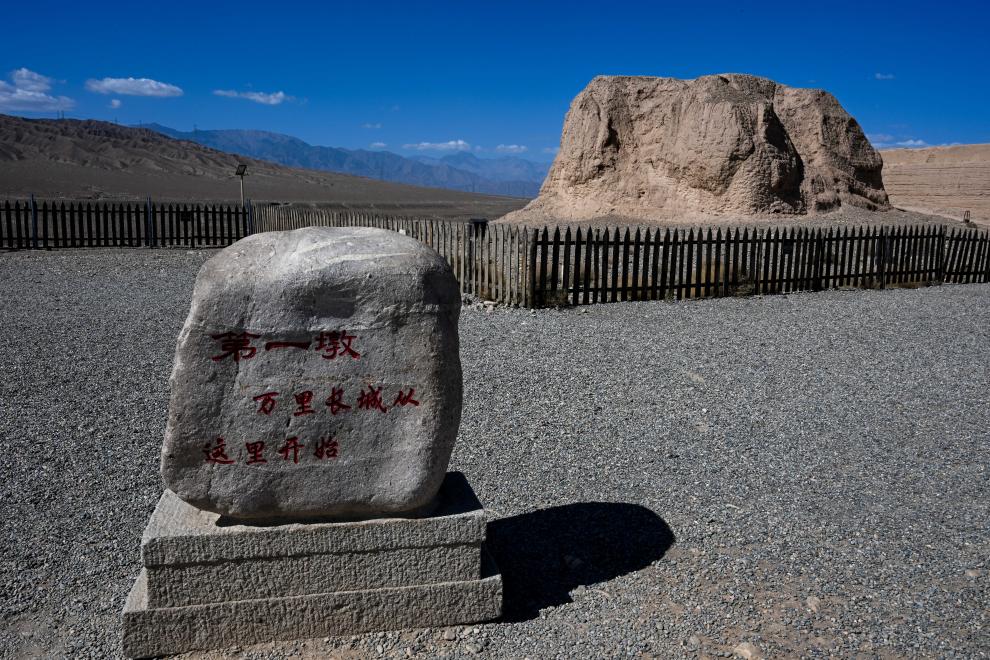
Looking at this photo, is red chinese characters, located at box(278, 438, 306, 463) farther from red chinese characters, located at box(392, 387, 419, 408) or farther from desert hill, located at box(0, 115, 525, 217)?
desert hill, located at box(0, 115, 525, 217)

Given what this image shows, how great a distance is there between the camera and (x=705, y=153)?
72.5 feet

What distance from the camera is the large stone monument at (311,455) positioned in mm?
3002

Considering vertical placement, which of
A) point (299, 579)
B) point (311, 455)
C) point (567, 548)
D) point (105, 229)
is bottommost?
point (567, 548)

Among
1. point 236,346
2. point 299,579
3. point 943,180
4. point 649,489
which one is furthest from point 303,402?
point 943,180

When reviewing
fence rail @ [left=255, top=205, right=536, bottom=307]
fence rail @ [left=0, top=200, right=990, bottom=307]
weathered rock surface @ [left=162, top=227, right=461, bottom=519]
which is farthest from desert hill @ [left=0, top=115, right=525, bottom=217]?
weathered rock surface @ [left=162, top=227, right=461, bottom=519]

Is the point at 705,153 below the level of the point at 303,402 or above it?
above

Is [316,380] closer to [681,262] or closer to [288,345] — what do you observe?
[288,345]

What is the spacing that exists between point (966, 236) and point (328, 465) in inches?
624

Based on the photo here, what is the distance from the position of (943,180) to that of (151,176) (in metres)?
69.8

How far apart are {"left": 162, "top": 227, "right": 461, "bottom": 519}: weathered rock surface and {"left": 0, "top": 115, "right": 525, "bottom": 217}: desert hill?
4319 cm

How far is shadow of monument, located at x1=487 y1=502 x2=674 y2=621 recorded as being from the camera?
11.9ft

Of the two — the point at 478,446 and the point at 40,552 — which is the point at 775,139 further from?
the point at 40,552

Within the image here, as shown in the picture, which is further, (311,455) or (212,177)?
(212,177)

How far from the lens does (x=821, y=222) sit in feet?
66.8
